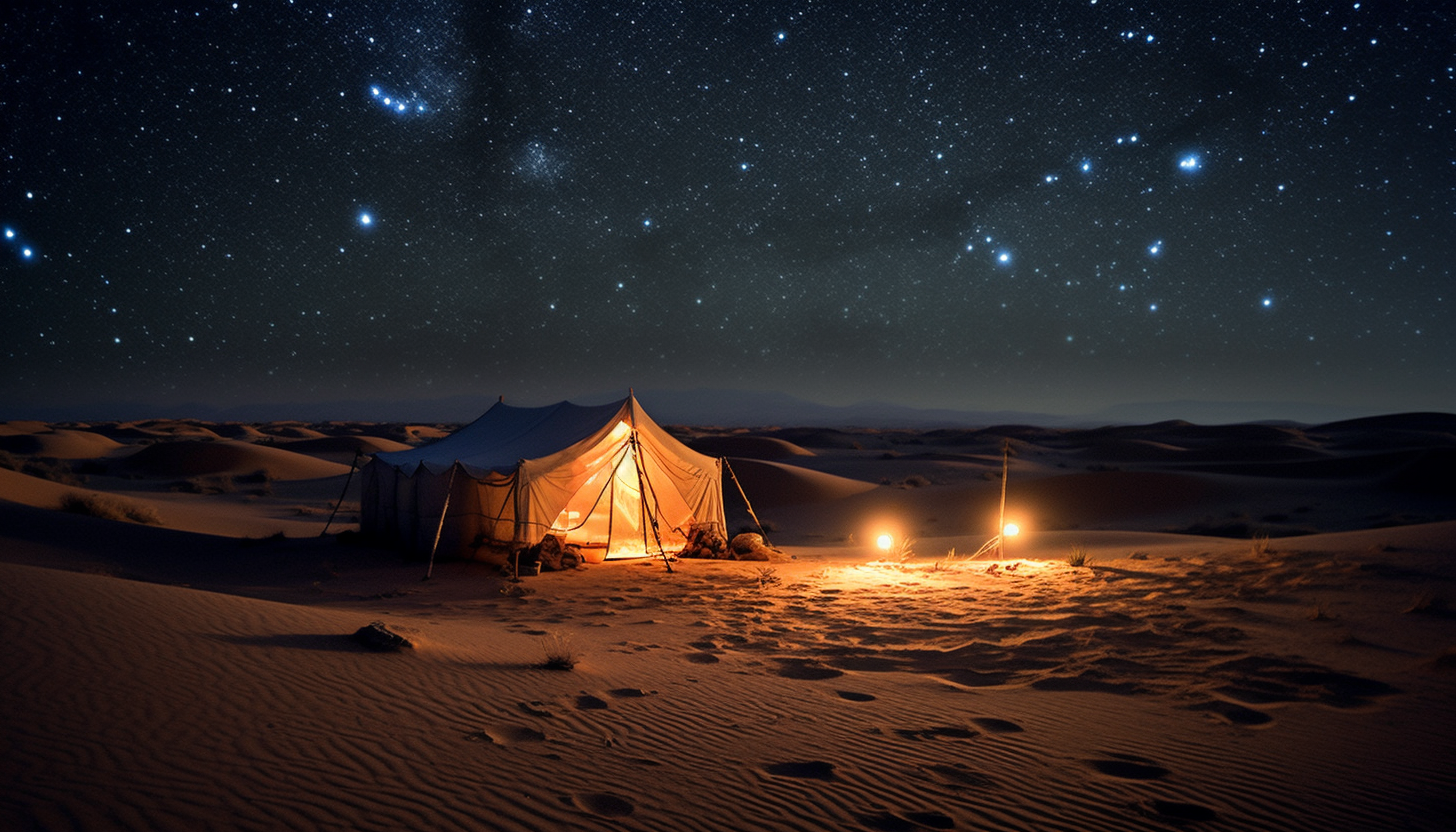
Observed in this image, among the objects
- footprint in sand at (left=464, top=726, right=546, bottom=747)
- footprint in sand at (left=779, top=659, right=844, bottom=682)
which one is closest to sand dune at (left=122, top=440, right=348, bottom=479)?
footprint in sand at (left=779, top=659, right=844, bottom=682)

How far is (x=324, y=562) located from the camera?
13.5 metres

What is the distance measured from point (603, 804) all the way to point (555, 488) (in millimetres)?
10492

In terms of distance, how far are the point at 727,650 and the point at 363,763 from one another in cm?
425

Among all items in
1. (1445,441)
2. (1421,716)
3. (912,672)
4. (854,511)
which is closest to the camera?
(1421,716)

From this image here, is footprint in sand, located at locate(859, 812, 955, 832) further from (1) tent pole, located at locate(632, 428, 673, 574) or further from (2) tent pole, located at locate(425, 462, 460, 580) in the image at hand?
(2) tent pole, located at locate(425, 462, 460, 580)

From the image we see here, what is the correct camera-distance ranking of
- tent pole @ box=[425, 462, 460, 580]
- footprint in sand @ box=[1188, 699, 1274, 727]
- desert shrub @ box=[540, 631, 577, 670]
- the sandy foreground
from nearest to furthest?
the sandy foreground
footprint in sand @ box=[1188, 699, 1274, 727]
desert shrub @ box=[540, 631, 577, 670]
tent pole @ box=[425, 462, 460, 580]

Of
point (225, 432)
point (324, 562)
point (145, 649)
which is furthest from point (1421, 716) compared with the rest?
point (225, 432)

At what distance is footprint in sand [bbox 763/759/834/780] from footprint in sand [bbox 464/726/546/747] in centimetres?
154

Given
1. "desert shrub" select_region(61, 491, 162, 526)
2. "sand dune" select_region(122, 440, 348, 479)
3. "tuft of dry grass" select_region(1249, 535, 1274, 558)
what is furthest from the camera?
"sand dune" select_region(122, 440, 348, 479)

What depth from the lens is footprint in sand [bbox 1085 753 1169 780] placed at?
430cm

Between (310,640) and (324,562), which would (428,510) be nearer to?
(324,562)

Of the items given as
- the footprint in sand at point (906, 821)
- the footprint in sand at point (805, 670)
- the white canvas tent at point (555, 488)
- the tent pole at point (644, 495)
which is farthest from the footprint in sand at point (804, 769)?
the white canvas tent at point (555, 488)

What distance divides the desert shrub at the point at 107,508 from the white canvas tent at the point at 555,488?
6062mm

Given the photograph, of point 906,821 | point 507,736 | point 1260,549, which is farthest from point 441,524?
point 1260,549
